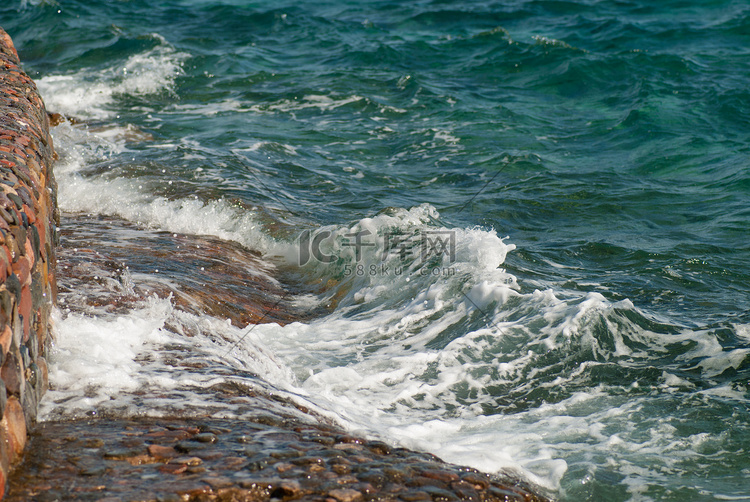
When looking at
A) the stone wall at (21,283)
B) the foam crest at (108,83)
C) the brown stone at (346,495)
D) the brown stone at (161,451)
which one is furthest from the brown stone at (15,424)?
the foam crest at (108,83)

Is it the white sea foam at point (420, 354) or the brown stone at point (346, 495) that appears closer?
the brown stone at point (346, 495)

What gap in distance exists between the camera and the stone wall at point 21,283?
8.52 feet

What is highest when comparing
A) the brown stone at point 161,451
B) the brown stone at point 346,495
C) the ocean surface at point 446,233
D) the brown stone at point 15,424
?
the brown stone at point 15,424

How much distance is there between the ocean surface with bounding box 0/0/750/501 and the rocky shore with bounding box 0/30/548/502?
0.57 ft

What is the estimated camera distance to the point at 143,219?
749 centimetres

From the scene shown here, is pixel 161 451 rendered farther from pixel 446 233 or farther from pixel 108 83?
pixel 108 83

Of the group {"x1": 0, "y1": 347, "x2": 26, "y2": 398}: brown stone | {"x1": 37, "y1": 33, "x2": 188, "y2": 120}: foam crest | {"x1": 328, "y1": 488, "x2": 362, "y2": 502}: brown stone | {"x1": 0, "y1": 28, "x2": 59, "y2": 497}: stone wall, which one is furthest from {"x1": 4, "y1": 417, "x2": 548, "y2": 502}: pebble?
{"x1": 37, "y1": 33, "x2": 188, "y2": 120}: foam crest

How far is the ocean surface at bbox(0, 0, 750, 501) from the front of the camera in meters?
3.86

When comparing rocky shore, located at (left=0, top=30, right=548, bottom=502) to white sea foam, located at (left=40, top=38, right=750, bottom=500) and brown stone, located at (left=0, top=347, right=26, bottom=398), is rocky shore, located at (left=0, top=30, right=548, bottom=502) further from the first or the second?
white sea foam, located at (left=40, top=38, right=750, bottom=500)

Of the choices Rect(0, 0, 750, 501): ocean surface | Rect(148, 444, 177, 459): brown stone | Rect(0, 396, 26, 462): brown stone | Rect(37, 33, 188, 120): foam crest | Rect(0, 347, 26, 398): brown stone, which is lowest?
Rect(0, 0, 750, 501): ocean surface

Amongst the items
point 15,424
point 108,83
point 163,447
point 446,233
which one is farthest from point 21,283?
point 108,83

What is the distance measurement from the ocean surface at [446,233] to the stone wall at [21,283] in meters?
0.25

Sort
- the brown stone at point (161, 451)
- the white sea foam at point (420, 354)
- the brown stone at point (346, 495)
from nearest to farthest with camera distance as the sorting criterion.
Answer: the brown stone at point (346, 495) < the brown stone at point (161, 451) < the white sea foam at point (420, 354)

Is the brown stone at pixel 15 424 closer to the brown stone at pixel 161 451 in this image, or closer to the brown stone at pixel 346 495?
the brown stone at pixel 161 451
